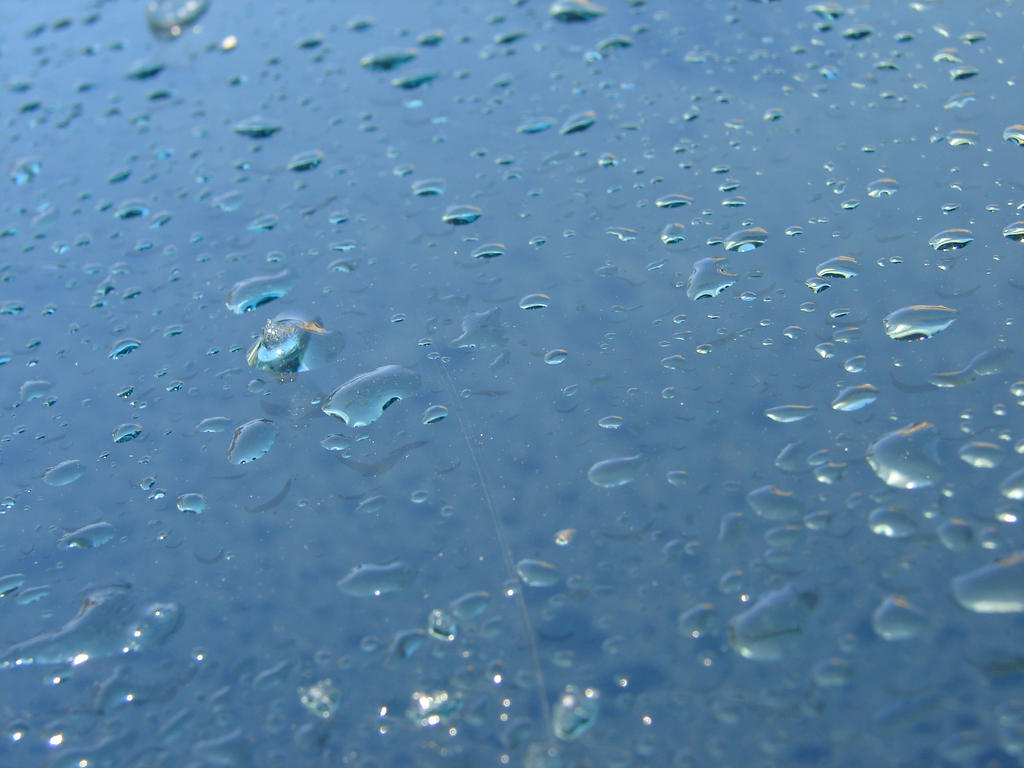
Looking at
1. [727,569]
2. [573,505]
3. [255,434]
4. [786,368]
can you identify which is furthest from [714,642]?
[255,434]

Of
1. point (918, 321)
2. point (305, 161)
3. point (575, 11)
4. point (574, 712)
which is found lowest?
point (574, 712)

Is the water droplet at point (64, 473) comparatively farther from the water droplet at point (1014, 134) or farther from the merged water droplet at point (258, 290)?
the water droplet at point (1014, 134)

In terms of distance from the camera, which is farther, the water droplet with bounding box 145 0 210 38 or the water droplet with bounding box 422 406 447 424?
the water droplet with bounding box 145 0 210 38

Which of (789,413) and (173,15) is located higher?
(173,15)

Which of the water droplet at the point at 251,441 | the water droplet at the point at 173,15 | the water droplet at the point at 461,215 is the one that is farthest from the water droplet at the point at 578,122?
the water droplet at the point at 173,15

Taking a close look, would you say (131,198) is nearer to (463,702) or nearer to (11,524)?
(11,524)

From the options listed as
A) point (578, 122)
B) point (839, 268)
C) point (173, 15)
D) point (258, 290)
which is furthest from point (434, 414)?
point (173, 15)

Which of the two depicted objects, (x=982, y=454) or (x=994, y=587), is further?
(x=982, y=454)

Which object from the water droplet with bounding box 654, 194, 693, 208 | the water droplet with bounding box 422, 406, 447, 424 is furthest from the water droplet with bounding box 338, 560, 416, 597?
the water droplet with bounding box 654, 194, 693, 208

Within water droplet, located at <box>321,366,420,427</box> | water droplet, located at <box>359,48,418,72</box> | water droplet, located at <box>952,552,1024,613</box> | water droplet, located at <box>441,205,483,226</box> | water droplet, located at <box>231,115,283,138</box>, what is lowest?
water droplet, located at <box>952,552,1024,613</box>

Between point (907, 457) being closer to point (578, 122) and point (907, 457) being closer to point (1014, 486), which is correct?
point (1014, 486)

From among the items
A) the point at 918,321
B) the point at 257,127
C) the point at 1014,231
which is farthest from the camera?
the point at 257,127

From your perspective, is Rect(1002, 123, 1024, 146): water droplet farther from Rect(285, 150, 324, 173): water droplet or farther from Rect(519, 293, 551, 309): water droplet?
Rect(285, 150, 324, 173): water droplet
